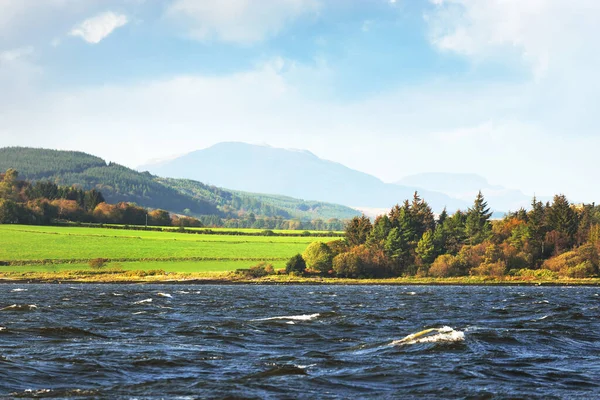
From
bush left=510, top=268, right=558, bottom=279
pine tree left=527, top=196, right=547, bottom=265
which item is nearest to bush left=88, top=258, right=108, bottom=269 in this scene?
bush left=510, top=268, right=558, bottom=279

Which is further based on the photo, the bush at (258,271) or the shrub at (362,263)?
the shrub at (362,263)

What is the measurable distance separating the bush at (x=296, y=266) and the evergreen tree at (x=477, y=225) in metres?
42.6

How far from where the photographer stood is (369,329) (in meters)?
41.8

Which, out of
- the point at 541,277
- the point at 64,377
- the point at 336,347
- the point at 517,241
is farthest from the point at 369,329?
the point at 517,241

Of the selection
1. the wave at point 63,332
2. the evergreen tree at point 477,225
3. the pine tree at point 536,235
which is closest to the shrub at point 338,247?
the evergreen tree at point 477,225

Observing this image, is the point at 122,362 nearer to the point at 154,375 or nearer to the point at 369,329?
the point at 154,375

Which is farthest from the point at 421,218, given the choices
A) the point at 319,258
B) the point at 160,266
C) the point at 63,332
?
the point at 63,332

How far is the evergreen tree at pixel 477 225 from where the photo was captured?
17188cm

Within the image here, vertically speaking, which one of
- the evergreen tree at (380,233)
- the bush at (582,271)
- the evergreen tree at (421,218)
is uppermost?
the evergreen tree at (421,218)

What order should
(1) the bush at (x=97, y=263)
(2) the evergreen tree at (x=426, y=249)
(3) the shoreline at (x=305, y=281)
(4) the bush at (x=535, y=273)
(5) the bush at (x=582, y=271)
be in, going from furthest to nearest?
1. (2) the evergreen tree at (x=426, y=249)
2. (1) the bush at (x=97, y=263)
3. (4) the bush at (x=535, y=273)
4. (5) the bush at (x=582, y=271)
5. (3) the shoreline at (x=305, y=281)

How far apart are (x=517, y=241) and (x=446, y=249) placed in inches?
629

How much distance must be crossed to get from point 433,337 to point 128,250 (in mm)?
144894

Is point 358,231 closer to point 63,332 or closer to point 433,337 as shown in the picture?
point 63,332

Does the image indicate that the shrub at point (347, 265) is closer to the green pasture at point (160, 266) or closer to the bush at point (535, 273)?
the green pasture at point (160, 266)
